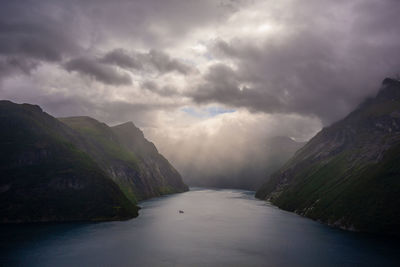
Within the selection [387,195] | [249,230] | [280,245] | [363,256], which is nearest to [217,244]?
[280,245]

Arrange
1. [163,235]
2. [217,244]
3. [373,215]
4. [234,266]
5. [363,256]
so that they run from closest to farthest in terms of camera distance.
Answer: [234,266], [363,256], [217,244], [163,235], [373,215]

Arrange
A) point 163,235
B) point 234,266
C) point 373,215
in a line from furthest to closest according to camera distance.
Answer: point 373,215, point 163,235, point 234,266

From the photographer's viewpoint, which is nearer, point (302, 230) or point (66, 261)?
point (66, 261)

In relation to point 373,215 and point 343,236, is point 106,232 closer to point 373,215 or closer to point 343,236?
point 343,236

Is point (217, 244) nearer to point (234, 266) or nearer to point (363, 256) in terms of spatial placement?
point (234, 266)

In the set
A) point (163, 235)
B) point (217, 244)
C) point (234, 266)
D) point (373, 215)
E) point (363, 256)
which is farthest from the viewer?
point (373, 215)

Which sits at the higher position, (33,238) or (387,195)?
(387,195)

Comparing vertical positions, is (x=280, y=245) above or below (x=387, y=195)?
below

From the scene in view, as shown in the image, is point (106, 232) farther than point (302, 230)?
No

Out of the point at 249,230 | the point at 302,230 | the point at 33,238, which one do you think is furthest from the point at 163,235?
the point at 302,230
